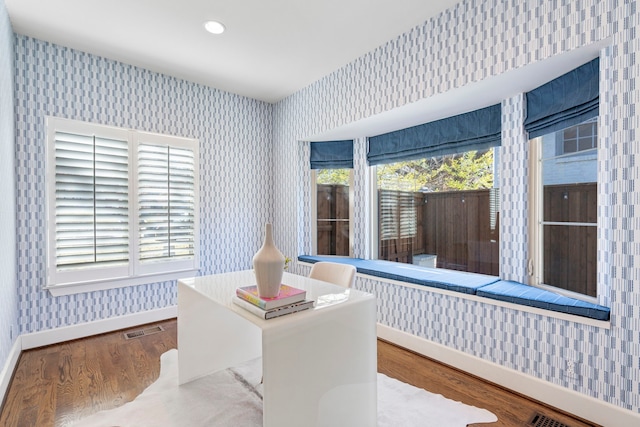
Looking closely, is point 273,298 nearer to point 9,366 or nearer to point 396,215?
point 9,366

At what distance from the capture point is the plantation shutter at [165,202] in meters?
3.29

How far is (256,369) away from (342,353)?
1226 millimetres

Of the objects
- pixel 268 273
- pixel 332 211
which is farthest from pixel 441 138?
pixel 268 273

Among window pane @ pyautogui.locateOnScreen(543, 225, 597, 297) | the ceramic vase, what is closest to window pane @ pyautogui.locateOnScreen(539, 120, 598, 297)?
window pane @ pyautogui.locateOnScreen(543, 225, 597, 297)

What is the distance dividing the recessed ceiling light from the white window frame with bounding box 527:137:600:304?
2.60m

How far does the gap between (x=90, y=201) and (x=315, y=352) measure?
2765 mm

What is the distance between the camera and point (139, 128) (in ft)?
10.7

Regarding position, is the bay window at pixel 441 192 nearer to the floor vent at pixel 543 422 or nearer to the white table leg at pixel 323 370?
the floor vent at pixel 543 422

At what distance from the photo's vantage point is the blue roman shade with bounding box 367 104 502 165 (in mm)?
2684

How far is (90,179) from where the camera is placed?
9.80 ft

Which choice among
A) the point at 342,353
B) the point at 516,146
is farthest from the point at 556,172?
the point at 342,353

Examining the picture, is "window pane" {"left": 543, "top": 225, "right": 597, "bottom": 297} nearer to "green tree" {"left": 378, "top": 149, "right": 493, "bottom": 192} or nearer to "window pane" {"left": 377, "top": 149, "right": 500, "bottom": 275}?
"window pane" {"left": 377, "top": 149, "right": 500, "bottom": 275}

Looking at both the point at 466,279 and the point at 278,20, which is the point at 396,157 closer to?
the point at 466,279

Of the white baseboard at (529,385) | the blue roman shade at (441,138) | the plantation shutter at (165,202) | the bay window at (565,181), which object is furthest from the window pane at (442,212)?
the plantation shutter at (165,202)
